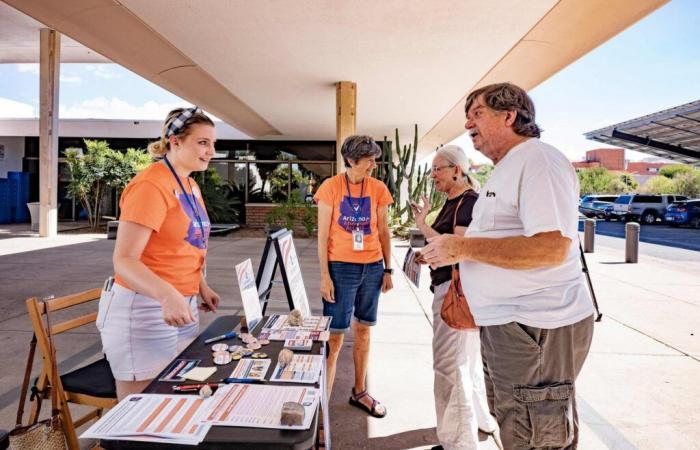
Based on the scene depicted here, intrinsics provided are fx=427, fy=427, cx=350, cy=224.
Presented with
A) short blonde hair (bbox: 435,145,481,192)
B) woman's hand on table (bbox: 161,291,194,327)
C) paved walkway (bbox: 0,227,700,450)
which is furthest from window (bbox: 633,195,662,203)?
woman's hand on table (bbox: 161,291,194,327)

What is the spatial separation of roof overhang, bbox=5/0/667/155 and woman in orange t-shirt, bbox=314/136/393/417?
3.45 metres

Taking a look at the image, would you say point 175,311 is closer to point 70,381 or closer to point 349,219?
point 70,381

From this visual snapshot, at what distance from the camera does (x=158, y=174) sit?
168 centimetres

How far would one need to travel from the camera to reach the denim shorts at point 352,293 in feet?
9.16

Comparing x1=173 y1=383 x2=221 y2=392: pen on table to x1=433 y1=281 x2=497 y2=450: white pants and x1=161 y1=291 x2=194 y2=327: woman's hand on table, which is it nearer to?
x1=161 y1=291 x2=194 y2=327: woman's hand on table

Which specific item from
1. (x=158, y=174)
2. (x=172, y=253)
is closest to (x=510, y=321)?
(x=172, y=253)

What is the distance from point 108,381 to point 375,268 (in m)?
1.63

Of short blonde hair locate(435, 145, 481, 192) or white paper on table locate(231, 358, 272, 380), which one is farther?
short blonde hair locate(435, 145, 481, 192)

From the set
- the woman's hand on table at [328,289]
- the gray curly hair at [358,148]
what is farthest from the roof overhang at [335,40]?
the woman's hand on table at [328,289]

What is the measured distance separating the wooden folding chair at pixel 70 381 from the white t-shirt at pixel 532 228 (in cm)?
175

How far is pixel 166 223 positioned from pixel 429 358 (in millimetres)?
2836

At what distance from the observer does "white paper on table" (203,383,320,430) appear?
1.14 m

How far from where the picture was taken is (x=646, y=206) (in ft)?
82.2

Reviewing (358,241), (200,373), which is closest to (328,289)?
(358,241)
